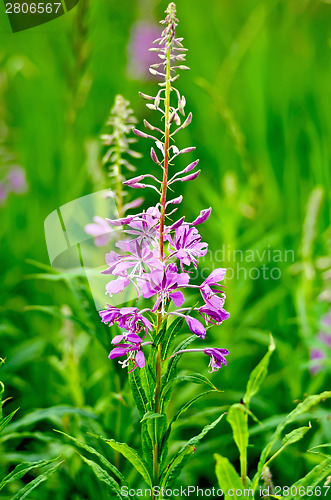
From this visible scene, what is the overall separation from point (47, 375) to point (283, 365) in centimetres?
97

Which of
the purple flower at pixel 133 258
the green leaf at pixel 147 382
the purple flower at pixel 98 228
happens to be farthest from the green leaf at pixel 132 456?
the purple flower at pixel 98 228

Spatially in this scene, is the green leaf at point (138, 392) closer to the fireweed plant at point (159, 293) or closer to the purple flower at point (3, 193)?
the fireweed plant at point (159, 293)

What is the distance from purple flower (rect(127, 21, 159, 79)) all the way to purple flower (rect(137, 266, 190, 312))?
3.11 meters

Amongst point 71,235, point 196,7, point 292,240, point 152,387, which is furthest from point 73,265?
point 196,7

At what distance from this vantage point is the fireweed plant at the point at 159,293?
1.03 metres

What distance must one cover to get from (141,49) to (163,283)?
341cm

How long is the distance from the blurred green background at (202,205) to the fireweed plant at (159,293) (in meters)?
0.35

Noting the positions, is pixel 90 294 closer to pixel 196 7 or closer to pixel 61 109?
pixel 61 109

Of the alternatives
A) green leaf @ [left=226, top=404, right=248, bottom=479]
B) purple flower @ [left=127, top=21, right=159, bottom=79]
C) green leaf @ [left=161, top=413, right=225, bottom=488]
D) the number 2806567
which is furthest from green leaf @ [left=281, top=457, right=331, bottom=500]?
purple flower @ [left=127, top=21, right=159, bottom=79]

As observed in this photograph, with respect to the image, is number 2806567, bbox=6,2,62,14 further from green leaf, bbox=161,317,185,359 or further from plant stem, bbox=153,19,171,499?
green leaf, bbox=161,317,185,359

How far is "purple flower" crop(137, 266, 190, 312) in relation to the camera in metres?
1.01

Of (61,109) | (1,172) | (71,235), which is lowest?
(71,235)

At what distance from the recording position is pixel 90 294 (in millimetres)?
1622

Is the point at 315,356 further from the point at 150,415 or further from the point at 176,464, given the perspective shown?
the point at 150,415
